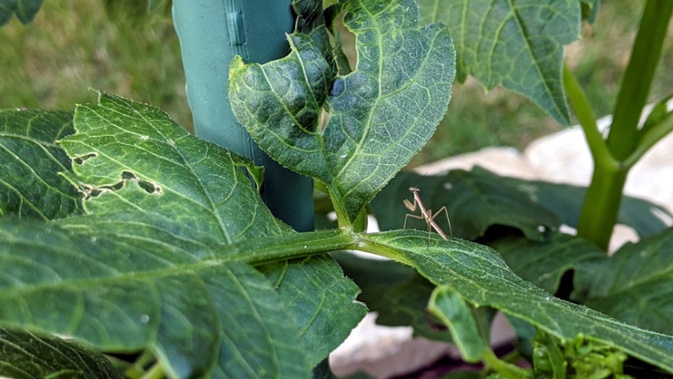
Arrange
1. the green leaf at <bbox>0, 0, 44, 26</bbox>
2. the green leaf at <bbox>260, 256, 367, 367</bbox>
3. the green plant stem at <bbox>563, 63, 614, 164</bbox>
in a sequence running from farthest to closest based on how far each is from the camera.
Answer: the green plant stem at <bbox>563, 63, 614, 164</bbox> < the green leaf at <bbox>0, 0, 44, 26</bbox> < the green leaf at <bbox>260, 256, 367, 367</bbox>

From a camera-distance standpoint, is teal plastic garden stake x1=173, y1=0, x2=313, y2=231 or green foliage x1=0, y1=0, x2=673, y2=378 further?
teal plastic garden stake x1=173, y1=0, x2=313, y2=231

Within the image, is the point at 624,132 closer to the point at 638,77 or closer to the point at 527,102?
the point at 638,77

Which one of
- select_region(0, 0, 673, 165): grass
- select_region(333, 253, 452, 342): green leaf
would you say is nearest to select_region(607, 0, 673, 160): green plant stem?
select_region(333, 253, 452, 342): green leaf

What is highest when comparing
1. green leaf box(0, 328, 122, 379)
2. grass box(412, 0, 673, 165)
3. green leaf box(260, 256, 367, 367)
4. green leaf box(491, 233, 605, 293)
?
green leaf box(260, 256, 367, 367)

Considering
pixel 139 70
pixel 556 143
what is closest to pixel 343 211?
pixel 556 143

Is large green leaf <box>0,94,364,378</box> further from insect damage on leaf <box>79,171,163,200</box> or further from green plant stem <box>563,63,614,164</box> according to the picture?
green plant stem <box>563,63,614,164</box>

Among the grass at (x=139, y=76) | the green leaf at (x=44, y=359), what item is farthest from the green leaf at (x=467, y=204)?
the grass at (x=139, y=76)

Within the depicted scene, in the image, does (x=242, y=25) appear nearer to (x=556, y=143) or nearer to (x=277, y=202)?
(x=277, y=202)

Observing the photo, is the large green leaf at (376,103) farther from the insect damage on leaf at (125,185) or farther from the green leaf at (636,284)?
the green leaf at (636,284)
